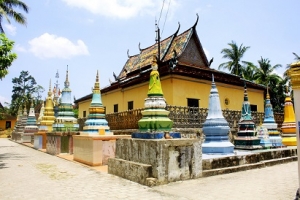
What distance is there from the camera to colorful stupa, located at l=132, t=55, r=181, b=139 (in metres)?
6.93

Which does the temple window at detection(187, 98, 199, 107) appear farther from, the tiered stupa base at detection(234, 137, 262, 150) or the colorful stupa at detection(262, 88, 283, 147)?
the tiered stupa base at detection(234, 137, 262, 150)

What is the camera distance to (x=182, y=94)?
14.7 metres

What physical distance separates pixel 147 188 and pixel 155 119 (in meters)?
1.89

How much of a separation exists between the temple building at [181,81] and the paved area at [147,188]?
7.26 m

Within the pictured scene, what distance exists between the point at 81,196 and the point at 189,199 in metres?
2.19

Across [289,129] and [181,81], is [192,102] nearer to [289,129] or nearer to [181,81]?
[181,81]

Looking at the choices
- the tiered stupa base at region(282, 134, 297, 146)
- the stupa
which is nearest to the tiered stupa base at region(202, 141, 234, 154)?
the tiered stupa base at region(282, 134, 297, 146)

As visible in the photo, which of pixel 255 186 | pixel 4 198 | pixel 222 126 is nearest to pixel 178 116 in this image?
pixel 222 126

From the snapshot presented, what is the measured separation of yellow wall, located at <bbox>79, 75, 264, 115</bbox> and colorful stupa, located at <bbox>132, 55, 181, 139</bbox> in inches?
267

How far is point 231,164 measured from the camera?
7.86 m

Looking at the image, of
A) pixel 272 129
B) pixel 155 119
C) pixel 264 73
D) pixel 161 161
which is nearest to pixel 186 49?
pixel 272 129

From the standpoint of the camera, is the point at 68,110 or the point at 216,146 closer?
the point at 216,146

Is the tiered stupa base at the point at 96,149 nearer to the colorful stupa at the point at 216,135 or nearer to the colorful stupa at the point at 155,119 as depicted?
the colorful stupa at the point at 155,119

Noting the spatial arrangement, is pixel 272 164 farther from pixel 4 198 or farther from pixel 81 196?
pixel 4 198
